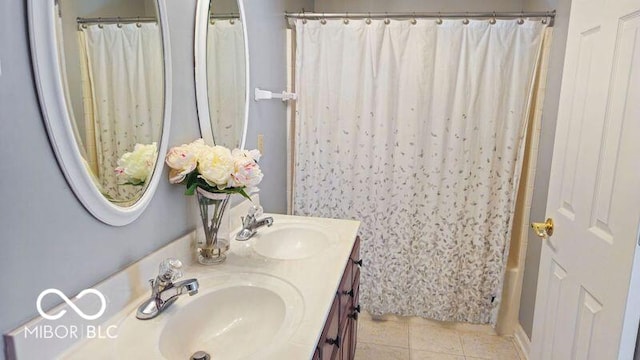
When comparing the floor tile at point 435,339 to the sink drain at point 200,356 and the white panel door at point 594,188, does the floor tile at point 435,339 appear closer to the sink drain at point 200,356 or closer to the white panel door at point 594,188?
the white panel door at point 594,188

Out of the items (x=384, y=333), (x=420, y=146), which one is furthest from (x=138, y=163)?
(x=384, y=333)

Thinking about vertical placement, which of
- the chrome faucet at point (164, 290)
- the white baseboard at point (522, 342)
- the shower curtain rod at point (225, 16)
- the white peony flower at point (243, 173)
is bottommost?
the white baseboard at point (522, 342)

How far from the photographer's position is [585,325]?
133 centimetres

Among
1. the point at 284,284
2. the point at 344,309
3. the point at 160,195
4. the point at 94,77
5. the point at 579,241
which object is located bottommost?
the point at 344,309

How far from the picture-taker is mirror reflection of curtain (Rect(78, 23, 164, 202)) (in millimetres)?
939

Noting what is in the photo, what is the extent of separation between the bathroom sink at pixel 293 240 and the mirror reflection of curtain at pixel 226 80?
431 millimetres

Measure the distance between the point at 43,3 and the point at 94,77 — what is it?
19 cm

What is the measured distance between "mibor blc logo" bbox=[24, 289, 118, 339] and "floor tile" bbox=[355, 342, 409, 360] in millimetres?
1652

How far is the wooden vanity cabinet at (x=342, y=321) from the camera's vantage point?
114 centimetres

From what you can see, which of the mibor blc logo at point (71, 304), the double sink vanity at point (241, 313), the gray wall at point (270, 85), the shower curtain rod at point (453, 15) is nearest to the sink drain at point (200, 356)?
the double sink vanity at point (241, 313)

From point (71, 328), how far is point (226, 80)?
1095mm

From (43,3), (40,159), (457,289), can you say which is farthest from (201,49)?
(457,289)

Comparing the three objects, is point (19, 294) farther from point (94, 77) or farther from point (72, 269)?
point (94, 77)

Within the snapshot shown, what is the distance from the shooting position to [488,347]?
2369 mm
